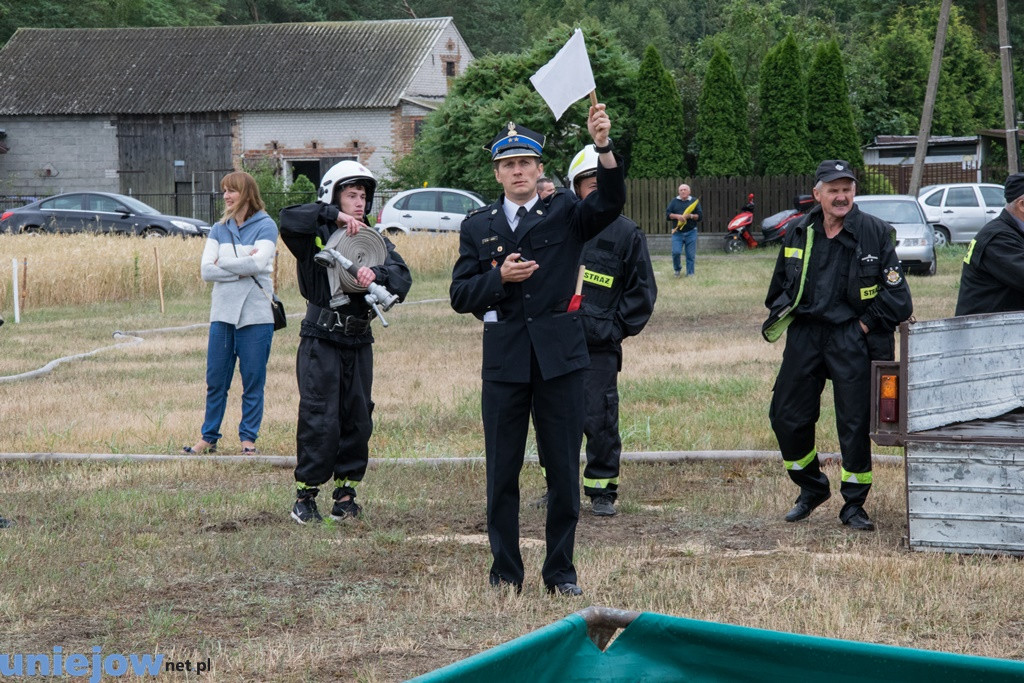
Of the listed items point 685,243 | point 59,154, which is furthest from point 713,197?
point 59,154

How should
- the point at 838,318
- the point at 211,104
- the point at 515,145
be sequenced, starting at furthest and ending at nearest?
the point at 211,104, the point at 838,318, the point at 515,145

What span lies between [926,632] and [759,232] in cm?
3238

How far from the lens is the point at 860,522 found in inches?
287

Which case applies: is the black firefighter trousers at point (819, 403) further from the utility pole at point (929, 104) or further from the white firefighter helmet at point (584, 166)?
the utility pole at point (929, 104)

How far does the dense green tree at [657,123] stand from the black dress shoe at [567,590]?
33.0m

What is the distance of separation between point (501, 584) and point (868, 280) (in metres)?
2.76

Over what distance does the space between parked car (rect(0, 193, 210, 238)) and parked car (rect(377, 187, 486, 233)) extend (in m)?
4.42

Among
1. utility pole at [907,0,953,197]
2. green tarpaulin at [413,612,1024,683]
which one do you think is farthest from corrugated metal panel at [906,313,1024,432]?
utility pole at [907,0,953,197]

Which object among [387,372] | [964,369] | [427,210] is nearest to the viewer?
[964,369]

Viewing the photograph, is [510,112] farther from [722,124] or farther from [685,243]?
[685,243]

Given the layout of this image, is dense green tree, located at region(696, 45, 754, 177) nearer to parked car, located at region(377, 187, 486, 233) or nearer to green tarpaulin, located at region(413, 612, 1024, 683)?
parked car, located at region(377, 187, 486, 233)

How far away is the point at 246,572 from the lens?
6.31 meters

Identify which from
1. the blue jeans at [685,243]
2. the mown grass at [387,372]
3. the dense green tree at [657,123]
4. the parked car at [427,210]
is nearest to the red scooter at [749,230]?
the dense green tree at [657,123]

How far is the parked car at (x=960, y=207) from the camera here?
31.1 m
